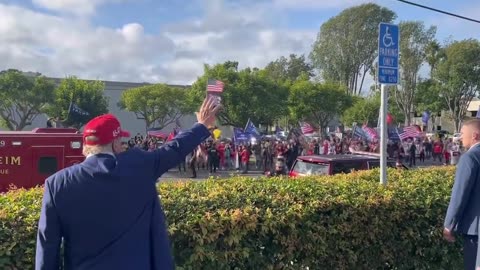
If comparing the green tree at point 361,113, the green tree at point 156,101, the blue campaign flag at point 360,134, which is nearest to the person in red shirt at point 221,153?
the blue campaign flag at point 360,134

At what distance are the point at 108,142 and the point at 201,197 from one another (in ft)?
5.16

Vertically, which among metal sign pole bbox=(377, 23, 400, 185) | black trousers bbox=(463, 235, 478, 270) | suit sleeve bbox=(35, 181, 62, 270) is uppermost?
metal sign pole bbox=(377, 23, 400, 185)

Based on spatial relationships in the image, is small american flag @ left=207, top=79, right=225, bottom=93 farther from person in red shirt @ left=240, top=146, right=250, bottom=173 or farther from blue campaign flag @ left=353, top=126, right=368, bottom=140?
blue campaign flag @ left=353, top=126, right=368, bottom=140

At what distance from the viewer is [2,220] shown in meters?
3.39

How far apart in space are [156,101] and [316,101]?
14.3 m

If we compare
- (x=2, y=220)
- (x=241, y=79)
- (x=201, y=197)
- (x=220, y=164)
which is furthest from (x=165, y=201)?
(x=241, y=79)

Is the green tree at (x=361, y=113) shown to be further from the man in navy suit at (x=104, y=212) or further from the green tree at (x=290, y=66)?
the man in navy suit at (x=104, y=212)

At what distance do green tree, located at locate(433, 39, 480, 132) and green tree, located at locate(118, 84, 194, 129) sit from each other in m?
25.1

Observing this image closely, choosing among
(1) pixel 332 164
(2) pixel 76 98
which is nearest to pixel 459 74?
(2) pixel 76 98

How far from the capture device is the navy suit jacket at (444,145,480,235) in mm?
4695

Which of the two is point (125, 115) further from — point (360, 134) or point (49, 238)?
point (49, 238)

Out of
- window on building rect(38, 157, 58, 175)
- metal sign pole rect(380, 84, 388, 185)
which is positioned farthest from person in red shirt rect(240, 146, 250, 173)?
metal sign pole rect(380, 84, 388, 185)

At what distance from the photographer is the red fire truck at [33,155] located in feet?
40.7

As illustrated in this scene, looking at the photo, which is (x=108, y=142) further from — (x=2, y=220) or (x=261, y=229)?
(x=261, y=229)
